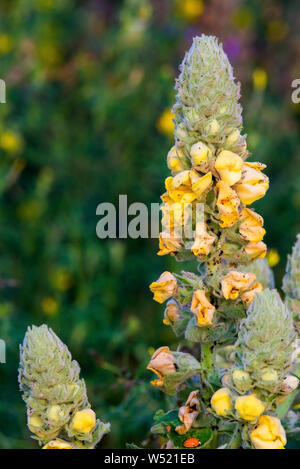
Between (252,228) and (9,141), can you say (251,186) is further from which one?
(9,141)

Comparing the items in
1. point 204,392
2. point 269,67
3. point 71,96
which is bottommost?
point 204,392

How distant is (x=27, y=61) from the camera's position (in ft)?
14.1

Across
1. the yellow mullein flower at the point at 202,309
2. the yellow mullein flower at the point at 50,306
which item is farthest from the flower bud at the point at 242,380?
the yellow mullein flower at the point at 50,306

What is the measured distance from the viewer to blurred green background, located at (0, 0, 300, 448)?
11.2 feet

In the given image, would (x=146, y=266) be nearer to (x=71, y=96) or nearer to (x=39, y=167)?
(x=39, y=167)

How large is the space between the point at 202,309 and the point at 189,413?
23 centimetres

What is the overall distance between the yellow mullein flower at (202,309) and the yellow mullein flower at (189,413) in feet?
0.54

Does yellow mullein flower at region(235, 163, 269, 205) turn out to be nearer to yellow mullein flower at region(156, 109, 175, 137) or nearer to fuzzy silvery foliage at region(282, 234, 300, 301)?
fuzzy silvery foliage at region(282, 234, 300, 301)

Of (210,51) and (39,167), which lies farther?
(39,167)

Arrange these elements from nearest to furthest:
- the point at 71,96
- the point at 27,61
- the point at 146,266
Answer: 1. the point at 146,266
2. the point at 27,61
3. the point at 71,96

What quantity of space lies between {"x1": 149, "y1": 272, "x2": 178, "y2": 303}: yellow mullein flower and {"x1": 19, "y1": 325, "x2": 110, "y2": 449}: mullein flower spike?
242mm

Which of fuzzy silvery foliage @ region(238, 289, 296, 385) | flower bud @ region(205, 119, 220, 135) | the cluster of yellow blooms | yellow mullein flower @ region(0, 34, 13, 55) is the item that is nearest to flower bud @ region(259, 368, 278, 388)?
fuzzy silvery foliage @ region(238, 289, 296, 385)
